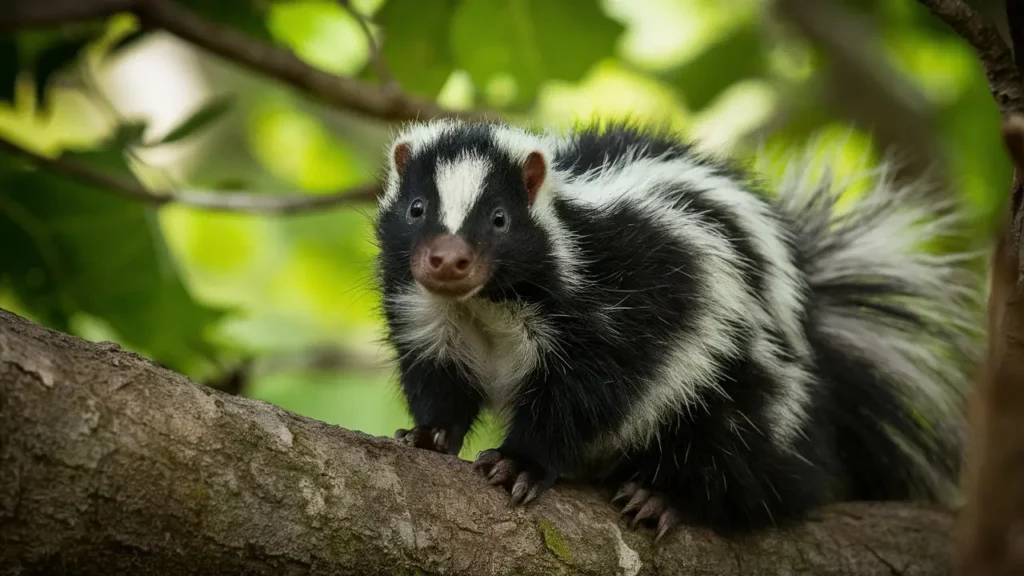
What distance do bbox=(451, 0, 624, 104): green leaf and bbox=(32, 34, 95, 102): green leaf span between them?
232cm

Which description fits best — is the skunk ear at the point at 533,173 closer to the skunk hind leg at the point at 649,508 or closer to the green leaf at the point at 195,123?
the skunk hind leg at the point at 649,508

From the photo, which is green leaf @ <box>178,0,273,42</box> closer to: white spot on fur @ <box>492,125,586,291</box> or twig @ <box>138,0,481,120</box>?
twig @ <box>138,0,481,120</box>

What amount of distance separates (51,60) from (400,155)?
94.8 inches

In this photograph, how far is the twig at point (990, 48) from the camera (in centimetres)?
407

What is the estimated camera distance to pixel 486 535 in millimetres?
4309

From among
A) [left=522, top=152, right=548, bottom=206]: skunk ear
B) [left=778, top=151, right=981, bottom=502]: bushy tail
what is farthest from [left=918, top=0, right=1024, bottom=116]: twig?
[left=778, top=151, right=981, bottom=502]: bushy tail

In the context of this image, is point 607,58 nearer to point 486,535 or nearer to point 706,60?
point 706,60

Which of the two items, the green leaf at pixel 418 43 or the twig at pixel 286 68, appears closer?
the twig at pixel 286 68

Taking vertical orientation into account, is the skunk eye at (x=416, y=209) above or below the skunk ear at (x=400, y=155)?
below

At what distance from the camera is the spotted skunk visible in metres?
5.05

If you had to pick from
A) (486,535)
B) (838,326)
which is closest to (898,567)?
(838,326)

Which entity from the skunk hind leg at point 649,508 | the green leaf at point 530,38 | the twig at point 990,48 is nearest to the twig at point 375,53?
the green leaf at point 530,38

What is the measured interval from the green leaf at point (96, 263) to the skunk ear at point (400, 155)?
1.90 meters

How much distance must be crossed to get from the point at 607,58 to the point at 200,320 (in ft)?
10.4
